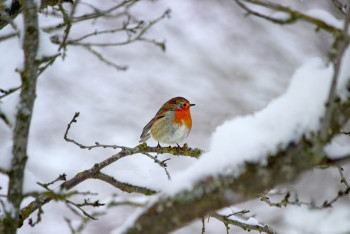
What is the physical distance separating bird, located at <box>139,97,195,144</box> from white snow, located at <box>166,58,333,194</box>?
3.24m

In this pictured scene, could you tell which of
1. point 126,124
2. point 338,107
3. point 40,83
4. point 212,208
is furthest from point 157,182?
point 40,83

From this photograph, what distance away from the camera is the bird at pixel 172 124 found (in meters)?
4.88

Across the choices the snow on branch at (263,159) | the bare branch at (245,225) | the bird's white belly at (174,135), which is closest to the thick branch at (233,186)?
the snow on branch at (263,159)

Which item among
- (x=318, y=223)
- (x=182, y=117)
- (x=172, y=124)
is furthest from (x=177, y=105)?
(x=318, y=223)

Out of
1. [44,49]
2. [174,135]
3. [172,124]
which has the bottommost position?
[44,49]

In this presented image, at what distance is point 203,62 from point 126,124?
6.28 feet

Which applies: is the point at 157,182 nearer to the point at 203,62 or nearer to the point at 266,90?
the point at 266,90

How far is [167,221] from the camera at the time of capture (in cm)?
151

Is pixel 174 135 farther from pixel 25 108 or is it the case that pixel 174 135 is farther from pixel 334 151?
pixel 334 151

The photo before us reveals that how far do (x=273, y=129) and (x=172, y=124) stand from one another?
341 centimetres

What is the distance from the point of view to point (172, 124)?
4906 mm

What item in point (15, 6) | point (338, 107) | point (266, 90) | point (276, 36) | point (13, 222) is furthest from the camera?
point (276, 36)

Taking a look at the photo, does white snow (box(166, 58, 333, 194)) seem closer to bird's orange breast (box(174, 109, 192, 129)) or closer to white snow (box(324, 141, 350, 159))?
white snow (box(324, 141, 350, 159))

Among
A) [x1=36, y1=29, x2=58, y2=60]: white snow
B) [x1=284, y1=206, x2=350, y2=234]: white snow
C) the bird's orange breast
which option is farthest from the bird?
[x1=36, y1=29, x2=58, y2=60]: white snow
